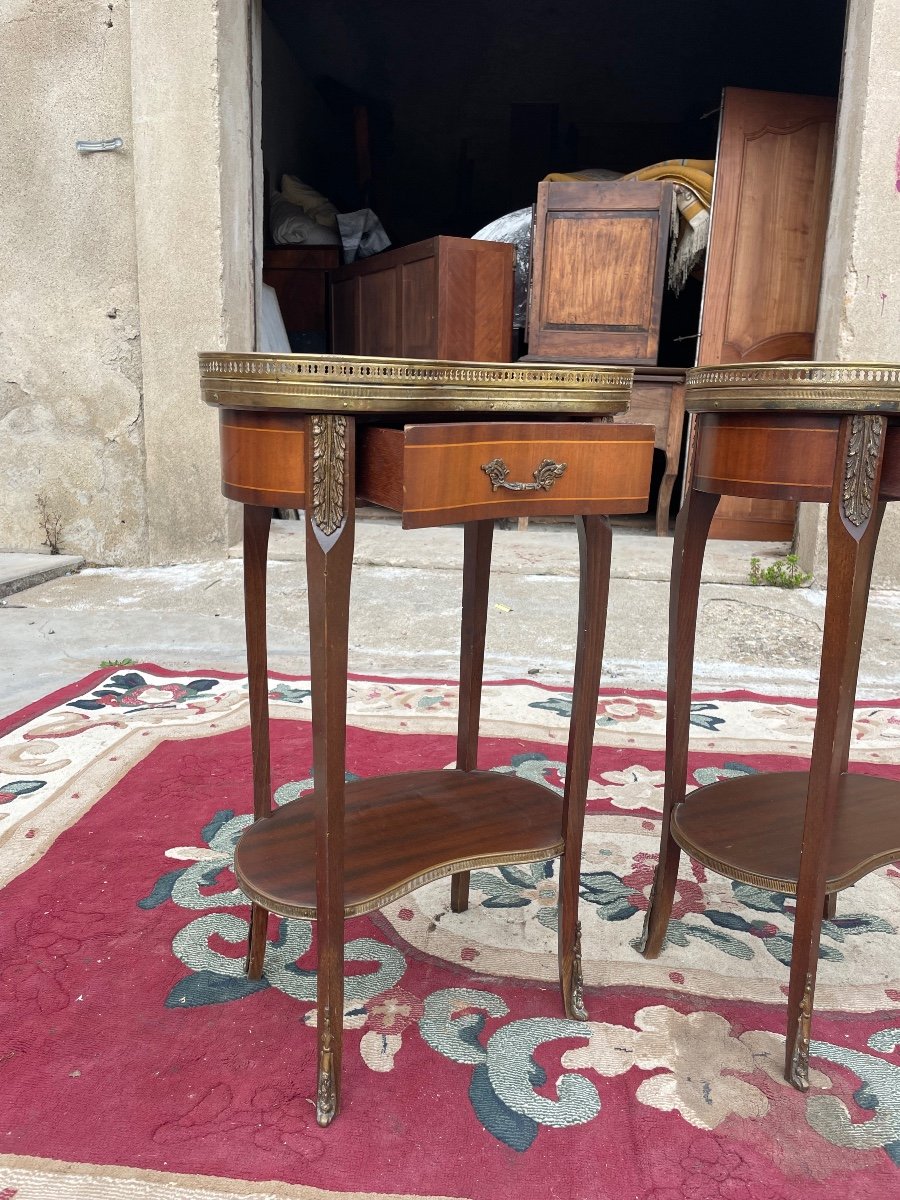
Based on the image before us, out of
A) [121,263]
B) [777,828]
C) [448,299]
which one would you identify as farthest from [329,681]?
[448,299]

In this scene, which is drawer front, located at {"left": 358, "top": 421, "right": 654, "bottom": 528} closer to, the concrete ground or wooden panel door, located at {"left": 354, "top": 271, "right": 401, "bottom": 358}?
the concrete ground

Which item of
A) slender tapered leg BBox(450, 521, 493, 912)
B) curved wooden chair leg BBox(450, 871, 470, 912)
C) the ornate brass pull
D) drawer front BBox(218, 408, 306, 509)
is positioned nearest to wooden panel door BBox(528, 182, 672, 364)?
slender tapered leg BBox(450, 521, 493, 912)

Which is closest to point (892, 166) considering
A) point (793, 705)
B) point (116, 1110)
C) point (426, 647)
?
point (793, 705)

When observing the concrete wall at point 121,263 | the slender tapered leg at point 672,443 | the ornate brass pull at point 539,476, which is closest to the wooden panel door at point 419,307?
the concrete wall at point 121,263

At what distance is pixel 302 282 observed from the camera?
725 centimetres

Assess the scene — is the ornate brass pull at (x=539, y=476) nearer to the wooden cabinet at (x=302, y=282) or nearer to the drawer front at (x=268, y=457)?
the drawer front at (x=268, y=457)

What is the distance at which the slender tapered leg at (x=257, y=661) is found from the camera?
1471 mm

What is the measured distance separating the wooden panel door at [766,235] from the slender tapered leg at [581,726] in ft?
12.5

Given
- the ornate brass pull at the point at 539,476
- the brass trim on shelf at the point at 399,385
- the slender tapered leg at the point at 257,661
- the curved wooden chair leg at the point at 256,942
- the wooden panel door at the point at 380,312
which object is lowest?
the curved wooden chair leg at the point at 256,942

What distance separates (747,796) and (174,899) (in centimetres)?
109

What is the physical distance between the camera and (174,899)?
1707 mm

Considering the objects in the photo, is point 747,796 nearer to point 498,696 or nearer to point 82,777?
point 498,696

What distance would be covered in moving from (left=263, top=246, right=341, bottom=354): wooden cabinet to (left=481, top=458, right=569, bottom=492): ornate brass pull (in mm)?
6251

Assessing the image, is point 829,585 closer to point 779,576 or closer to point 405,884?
point 405,884
